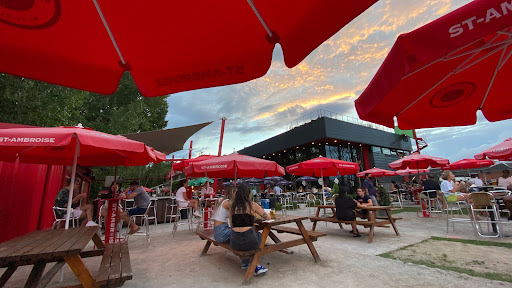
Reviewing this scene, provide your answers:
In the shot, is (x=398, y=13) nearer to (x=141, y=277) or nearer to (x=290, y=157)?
(x=141, y=277)

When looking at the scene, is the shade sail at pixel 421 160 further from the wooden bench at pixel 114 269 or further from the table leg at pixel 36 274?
the table leg at pixel 36 274

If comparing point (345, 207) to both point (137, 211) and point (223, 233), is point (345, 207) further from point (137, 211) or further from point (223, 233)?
point (137, 211)

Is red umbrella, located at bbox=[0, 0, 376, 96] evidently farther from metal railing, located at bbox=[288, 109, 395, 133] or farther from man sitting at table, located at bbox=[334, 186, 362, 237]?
metal railing, located at bbox=[288, 109, 395, 133]

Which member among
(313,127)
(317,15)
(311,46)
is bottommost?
(311,46)

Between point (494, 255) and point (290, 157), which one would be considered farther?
point (290, 157)

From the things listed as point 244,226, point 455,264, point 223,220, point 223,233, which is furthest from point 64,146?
point 455,264

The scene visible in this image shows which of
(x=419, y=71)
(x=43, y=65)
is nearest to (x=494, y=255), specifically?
(x=419, y=71)

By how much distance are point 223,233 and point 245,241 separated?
→ 58cm

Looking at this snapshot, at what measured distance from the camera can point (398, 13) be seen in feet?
12.5

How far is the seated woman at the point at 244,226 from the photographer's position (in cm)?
355

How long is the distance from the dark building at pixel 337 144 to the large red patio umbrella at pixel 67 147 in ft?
62.0

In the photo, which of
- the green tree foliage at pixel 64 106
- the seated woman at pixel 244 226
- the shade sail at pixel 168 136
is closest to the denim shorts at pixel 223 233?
the seated woman at pixel 244 226

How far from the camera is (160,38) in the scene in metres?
1.74

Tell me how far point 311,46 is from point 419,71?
6.07 feet
